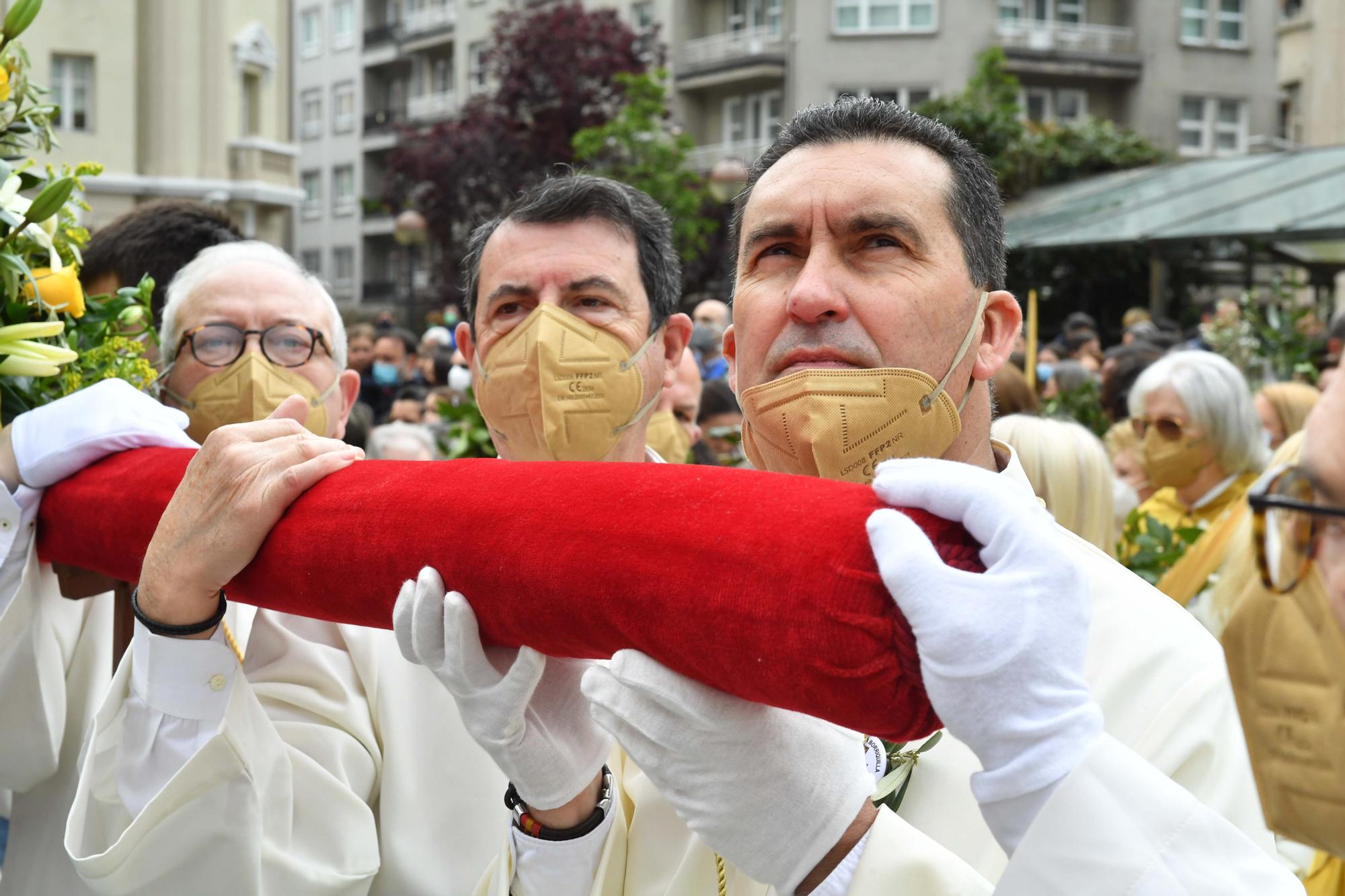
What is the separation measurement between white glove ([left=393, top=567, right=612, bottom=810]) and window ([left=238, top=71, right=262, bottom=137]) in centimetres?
2923

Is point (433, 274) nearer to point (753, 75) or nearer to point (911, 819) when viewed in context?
point (753, 75)

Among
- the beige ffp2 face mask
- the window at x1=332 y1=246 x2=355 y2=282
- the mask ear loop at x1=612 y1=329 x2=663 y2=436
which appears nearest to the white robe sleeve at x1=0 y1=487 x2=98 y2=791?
the mask ear loop at x1=612 y1=329 x2=663 y2=436

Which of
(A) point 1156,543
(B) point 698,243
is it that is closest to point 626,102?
(B) point 698,243

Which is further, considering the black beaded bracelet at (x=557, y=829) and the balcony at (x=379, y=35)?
the balcony at (x=379, y=35)

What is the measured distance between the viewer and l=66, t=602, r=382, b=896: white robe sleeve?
97.3 inches

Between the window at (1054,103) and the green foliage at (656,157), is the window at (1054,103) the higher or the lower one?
the higher one

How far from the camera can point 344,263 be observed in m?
57.3

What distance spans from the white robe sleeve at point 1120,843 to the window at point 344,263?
57.2 m

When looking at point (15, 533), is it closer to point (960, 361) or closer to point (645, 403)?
point (645, 403)

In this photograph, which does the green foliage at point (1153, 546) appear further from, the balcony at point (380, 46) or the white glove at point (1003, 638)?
the balcony at point (380, 46)

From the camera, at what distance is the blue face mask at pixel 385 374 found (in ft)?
44.9

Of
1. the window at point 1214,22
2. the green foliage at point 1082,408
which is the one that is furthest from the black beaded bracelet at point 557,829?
the window at point 1214,22

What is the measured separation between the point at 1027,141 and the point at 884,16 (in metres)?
8.48

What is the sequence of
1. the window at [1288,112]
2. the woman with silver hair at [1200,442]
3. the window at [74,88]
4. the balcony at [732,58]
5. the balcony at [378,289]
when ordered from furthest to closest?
the balcony at [378,289]
the balcony at [732,58]
the window at [1288,112]
the window at [74,88]
the woman with silver hair at [1200,442]
